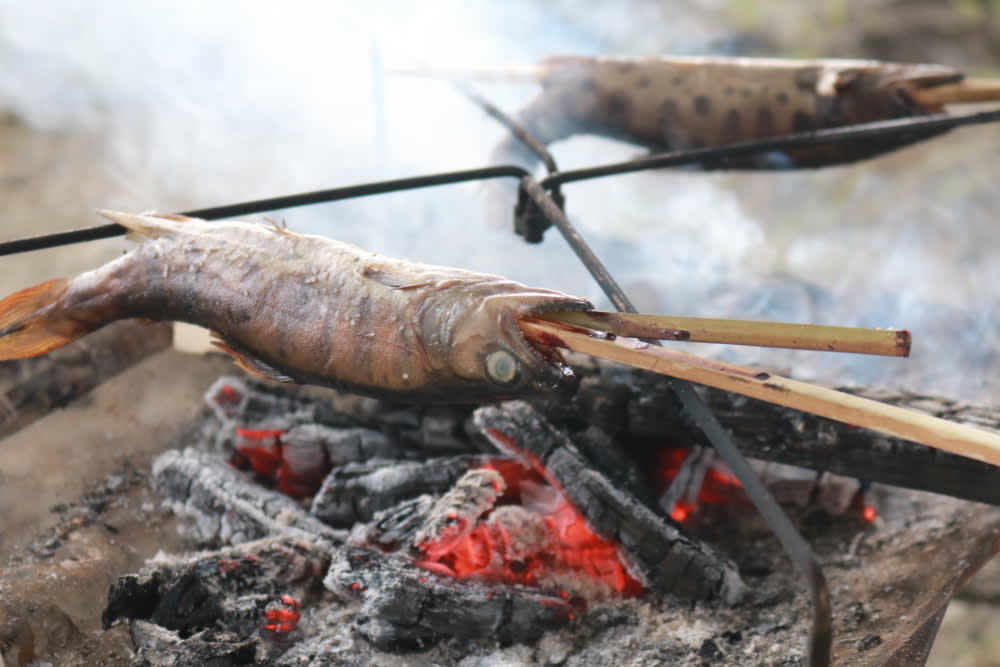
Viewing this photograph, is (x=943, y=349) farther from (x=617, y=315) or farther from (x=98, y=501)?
(x=98, y=501)

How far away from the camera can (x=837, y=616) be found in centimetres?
240

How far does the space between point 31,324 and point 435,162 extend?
12.6 ft

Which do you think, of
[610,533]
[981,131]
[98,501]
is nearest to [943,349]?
[610,533]

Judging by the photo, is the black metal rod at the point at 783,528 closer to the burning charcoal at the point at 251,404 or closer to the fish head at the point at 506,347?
the fish head at the point at 506,347

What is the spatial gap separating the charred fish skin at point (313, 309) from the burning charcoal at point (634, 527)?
3.13 ft

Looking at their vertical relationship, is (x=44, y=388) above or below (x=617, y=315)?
below

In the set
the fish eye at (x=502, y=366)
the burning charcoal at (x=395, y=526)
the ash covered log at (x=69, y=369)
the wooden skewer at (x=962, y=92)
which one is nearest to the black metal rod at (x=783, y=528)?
the fish eye at (x=502, y=366)

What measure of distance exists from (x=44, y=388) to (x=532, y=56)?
5.05 metres

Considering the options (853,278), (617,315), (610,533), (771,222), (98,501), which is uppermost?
(771,222)

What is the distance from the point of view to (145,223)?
2.29 meters

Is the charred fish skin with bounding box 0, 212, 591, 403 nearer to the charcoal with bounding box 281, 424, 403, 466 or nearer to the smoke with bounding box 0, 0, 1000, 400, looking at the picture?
the charcoal with bounding box 281, 424, 403, 466

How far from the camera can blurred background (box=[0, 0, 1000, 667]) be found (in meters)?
4.47

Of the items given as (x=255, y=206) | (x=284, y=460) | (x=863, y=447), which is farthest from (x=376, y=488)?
(x=863, y=447)

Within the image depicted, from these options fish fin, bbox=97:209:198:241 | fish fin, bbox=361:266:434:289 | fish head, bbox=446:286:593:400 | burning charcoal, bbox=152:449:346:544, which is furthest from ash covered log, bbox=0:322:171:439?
fish head, bbox=446:286:593:400
